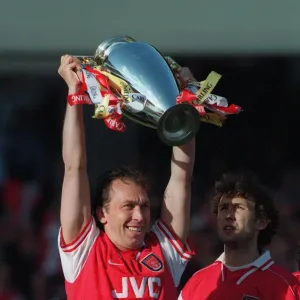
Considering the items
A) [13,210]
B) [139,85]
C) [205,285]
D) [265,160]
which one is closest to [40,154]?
[13,210]

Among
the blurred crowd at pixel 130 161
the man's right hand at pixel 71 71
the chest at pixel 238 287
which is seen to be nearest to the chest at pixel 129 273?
the chest at pixel 238 287

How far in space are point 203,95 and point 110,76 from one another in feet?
1.06

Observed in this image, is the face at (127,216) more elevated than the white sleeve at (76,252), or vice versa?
the face at (127,216)

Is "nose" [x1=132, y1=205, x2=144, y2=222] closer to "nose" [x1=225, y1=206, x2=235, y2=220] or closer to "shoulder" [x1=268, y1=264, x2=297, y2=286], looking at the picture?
"nose" [x1=225, y1=206, x2=235, y2=220]

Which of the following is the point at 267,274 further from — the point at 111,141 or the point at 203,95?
the point at 111,141

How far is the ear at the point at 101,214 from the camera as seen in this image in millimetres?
3483

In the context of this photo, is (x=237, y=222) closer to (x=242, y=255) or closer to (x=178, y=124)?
(x=242, y=255)

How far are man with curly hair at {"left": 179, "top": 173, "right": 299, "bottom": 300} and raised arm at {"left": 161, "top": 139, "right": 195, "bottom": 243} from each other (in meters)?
0.28

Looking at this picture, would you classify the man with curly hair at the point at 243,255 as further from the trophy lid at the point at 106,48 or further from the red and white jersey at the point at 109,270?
the trophy lid at the point at 106,48

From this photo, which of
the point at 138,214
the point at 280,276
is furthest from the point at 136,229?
the point at 280,276

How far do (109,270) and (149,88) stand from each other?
652 mm

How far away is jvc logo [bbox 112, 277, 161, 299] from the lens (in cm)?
333

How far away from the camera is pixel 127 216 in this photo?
3404 mm

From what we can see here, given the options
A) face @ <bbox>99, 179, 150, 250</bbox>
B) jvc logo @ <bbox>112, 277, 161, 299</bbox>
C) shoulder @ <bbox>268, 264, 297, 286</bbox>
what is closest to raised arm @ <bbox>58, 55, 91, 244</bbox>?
face @ <bbox>99, 179, 150, 250</bbox>
